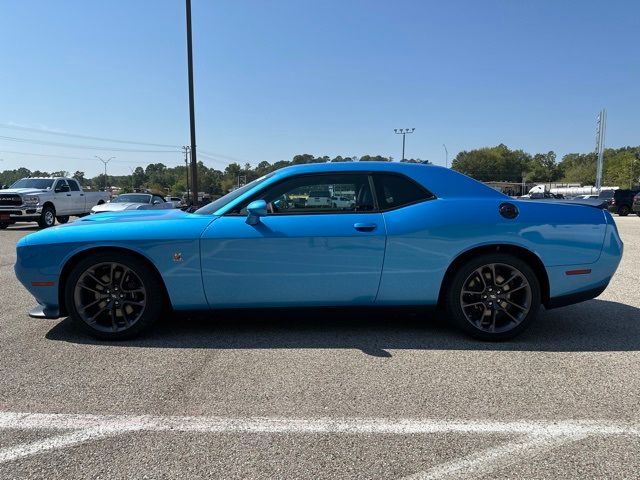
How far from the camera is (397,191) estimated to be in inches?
152

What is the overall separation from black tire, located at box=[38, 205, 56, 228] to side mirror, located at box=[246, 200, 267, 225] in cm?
1541

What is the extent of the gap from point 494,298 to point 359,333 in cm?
118

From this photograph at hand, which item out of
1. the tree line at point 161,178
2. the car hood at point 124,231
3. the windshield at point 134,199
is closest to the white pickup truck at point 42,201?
the windshield at point 134,199

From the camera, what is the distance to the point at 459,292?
3807 millimetres

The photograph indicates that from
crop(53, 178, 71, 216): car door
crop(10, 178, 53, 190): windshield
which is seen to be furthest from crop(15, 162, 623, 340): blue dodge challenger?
crop(10, 178, 53, 190): windshield

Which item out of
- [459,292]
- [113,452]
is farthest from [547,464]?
[113,452]

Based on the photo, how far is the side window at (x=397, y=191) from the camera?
3.84m

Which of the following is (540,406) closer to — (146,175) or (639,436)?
(639,436)

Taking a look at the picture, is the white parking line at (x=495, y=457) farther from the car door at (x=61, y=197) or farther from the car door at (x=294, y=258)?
the car door at (x=61, y=197)

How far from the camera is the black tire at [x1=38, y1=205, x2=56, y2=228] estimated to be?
1614 cm

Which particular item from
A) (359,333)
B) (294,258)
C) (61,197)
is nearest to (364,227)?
(294,258)

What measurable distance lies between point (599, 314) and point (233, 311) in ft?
12.2

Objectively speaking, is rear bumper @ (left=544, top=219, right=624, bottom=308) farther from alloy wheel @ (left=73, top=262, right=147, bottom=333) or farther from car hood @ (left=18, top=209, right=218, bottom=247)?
alloy wheel @ (left=73, top=262, right=147, bottom=333)

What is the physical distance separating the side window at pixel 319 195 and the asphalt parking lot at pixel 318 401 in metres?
0.90
